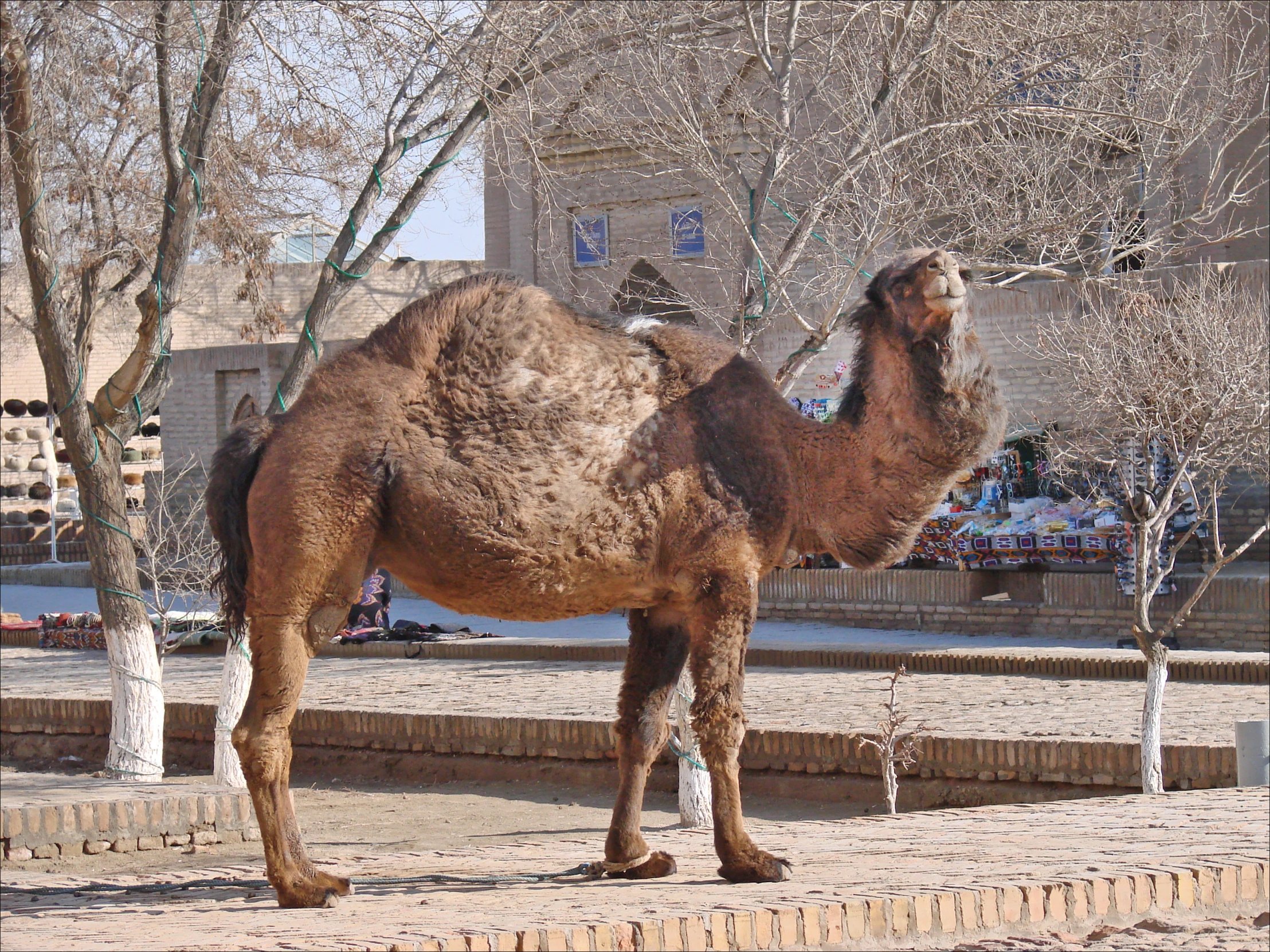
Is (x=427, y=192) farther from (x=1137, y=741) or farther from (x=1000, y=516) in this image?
(x=1000, y=516)

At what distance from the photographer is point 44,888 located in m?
5.90

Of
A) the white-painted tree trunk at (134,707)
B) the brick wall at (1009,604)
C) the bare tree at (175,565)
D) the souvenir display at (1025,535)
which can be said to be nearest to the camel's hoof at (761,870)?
the bare tree at (175,565)

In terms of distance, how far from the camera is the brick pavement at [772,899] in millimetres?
4285

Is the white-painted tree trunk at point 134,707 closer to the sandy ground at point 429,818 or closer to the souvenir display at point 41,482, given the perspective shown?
the sandy ground at point 429,818

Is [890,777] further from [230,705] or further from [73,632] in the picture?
[73,632]

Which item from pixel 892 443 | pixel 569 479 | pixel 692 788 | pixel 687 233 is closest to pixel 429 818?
pixel 692 788

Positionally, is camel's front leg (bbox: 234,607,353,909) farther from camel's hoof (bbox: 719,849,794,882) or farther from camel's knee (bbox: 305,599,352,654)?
camel's hoof (bbox: 719,849,794,882)

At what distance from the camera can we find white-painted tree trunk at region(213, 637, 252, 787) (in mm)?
9049

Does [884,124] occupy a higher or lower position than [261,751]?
higher

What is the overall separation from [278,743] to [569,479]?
47.3 inches

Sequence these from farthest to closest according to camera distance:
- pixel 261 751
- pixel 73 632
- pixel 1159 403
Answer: pixel 73 632 → pixel 1159 403 → pixel 261 751

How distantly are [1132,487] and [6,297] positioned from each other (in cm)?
1609

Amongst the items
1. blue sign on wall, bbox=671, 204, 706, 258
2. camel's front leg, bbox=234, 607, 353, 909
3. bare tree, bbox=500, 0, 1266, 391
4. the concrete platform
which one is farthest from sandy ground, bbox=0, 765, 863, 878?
blue sign on wall, bbox=671, 204, 706, 258

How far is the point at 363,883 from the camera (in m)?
5.40
